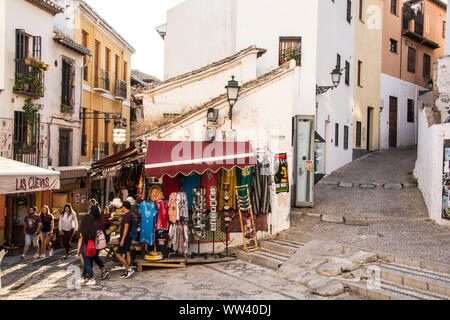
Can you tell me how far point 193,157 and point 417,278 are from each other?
Answer: 549cm

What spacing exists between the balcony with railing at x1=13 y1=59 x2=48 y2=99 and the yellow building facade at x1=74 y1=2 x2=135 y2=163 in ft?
11.3

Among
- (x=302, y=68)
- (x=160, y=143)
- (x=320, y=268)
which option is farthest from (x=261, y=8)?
(x=320, y=268)

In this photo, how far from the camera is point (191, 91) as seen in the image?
608 inches

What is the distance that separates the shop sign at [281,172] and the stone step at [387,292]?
13.7 ft

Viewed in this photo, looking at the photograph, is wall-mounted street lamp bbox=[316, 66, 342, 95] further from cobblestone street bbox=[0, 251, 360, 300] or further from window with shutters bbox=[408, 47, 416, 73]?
window with shutters bbox=[408, 47, 416, 73]

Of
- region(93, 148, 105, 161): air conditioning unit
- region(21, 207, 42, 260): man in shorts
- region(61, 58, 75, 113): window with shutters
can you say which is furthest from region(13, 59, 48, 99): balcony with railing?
region(93, 148, 105, 161): air conditioning unit

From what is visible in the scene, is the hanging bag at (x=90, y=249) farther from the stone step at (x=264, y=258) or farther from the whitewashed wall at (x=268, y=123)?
the whitewashed wall at (x=268, y=123)

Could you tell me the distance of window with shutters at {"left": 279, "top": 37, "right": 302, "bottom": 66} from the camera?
1636 cm

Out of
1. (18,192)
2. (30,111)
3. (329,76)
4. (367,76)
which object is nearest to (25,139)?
(30,111)

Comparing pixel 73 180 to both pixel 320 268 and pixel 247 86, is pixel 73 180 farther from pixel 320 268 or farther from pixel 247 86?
pixel 320 268

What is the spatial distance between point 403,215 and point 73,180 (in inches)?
573

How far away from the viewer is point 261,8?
54.9ft

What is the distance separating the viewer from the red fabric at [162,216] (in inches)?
388

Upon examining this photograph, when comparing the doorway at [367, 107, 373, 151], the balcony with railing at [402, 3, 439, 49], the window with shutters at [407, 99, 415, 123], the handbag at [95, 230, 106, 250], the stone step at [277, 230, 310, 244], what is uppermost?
the balcony with railing at [402, 3, 439, 49]
